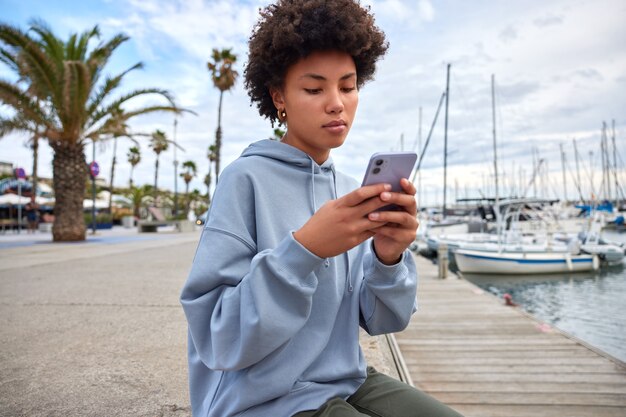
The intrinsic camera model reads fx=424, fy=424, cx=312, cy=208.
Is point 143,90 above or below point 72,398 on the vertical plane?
above

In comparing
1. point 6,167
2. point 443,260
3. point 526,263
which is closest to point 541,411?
point 443,260

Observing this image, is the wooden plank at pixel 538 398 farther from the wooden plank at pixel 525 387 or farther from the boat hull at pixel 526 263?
the boat hull at pixel 526 263

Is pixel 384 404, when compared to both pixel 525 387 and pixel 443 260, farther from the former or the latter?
pixel 443 260

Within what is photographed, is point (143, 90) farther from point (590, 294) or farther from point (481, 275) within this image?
point (590, 294)

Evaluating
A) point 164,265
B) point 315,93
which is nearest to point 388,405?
point 315,93

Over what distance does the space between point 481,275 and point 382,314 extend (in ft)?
59.1

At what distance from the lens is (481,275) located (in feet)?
58.5

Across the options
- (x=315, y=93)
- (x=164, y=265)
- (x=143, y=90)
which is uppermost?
(x=143, y=90)

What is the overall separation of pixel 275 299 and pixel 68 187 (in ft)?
52.7

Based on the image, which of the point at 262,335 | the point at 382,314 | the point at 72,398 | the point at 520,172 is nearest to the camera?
the point at 262,335

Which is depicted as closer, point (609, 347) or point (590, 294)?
point (609, 347)

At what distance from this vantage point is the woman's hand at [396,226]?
1.01 m

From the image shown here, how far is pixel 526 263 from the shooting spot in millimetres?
17188

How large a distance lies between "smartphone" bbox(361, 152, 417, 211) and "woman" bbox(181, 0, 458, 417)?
0.03 m
